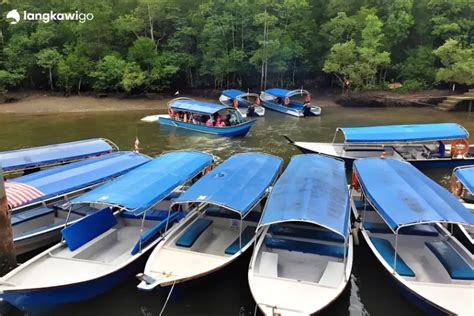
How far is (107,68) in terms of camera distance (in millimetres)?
39219

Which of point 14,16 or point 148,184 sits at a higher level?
point 14,16

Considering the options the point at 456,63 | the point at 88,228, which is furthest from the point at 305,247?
the point at 456,63

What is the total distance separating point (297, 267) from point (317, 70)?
36.6 metres

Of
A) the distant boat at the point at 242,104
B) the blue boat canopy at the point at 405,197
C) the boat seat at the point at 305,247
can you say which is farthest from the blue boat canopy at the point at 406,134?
the distant boat at the point at 242,104

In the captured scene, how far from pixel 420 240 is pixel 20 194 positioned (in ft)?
33.8

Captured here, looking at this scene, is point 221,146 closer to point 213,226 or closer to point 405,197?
point 213,226

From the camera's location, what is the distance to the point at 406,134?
18.0 metres

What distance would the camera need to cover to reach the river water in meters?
9.02

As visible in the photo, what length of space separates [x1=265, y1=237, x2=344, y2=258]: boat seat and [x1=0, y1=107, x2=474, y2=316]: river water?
2.95 ft

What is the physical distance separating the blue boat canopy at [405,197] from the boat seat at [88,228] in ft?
22.3

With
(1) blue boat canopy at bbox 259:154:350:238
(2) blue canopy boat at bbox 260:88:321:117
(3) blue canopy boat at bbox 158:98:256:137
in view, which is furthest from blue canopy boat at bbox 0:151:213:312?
(2) blue canopy boat at bbox 260:88:321:117

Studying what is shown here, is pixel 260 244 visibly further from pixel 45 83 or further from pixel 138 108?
pixel 45 83

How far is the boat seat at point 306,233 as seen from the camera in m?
10.2

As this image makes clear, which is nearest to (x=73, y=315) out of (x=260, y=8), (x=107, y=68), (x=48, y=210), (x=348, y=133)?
(x=48, y=210)
